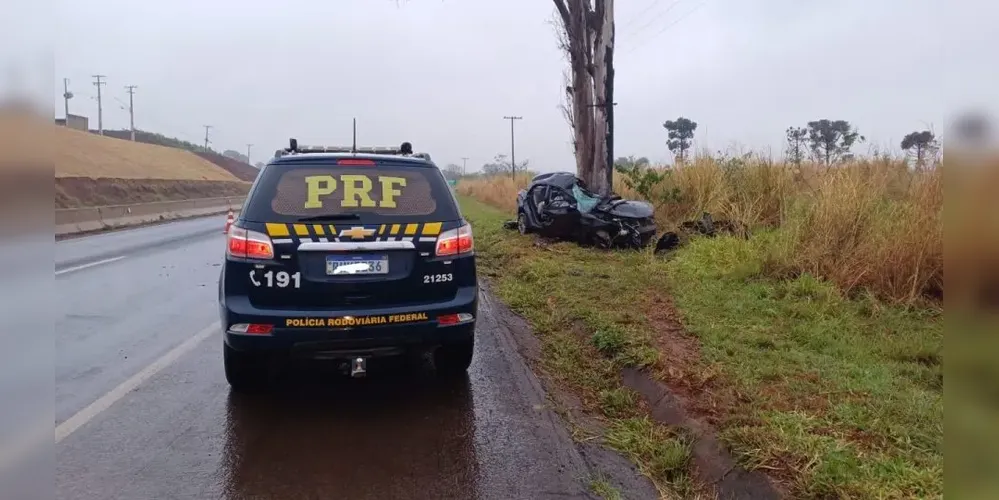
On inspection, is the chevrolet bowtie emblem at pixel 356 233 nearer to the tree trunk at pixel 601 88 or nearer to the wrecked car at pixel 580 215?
the wrecked car at pixel 580 215

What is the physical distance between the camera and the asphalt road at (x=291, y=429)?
3.39 metres

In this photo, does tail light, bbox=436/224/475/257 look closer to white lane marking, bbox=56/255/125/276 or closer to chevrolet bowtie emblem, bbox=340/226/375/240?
chevrolet bowtie emblem, bbox=340/226/375/240

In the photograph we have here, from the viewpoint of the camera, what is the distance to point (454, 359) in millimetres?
5133

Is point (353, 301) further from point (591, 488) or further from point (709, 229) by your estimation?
point (709, 229)

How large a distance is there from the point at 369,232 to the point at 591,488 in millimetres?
2077

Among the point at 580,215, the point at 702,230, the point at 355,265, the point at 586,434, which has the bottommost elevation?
the point at 586,434

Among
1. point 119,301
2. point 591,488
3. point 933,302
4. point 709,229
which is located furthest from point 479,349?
point 709,229

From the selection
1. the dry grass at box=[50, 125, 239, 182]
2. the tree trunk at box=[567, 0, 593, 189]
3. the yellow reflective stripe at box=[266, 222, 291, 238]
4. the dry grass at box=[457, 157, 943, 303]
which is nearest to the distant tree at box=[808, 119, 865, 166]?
the dry grass at box=[457, 157, 943, 303]

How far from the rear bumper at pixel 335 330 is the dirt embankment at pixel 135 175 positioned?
2314 cm

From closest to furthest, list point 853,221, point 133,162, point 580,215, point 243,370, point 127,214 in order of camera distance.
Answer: point 243,370, point 853,221, point 580,215, point 127,214, point 133,162

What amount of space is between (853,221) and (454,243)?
5359 mm

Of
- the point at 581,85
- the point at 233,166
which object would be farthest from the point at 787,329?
the point at 233,166

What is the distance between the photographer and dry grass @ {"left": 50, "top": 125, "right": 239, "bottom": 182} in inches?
1545

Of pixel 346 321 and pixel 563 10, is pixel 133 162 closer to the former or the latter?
pixel 563 10
